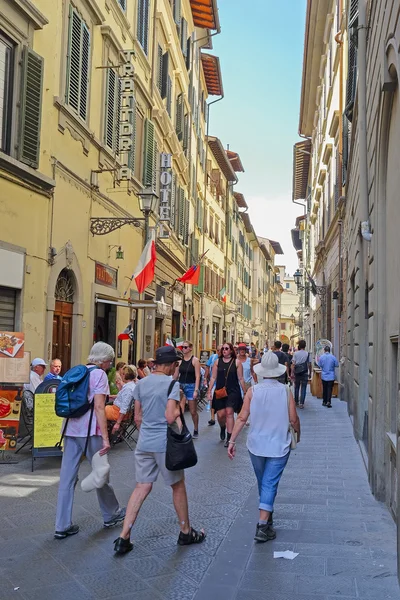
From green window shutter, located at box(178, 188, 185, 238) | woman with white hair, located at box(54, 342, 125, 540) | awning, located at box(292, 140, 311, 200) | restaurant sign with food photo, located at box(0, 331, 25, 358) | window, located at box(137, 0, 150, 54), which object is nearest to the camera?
woman with white hair, located at box(54, 342, 125, 540)

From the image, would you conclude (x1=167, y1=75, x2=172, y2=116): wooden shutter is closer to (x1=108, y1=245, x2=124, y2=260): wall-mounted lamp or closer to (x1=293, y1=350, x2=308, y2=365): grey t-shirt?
(x1=108, y1=245, x2=124, y2=260): wall-mounted lamp

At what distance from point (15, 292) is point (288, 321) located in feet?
356

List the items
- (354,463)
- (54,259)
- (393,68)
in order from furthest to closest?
(54,259)
(354,463)
(393,68)

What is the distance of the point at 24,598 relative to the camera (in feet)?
14.2

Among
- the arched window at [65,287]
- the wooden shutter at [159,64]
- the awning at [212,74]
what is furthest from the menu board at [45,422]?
the awning at [212,74]

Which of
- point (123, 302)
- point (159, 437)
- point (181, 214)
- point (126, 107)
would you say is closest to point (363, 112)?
point (159, 437)

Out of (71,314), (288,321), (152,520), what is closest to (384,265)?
(152,520)

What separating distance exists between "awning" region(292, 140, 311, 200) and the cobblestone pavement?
33.4 m

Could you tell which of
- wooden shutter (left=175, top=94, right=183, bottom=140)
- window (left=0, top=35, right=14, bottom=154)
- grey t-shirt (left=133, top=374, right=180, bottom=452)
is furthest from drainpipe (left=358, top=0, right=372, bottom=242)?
wooden shutter (left=175, top=94, right=183, bottom=140)

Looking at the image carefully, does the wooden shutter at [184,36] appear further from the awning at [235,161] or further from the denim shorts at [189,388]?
the awning at [235,161]

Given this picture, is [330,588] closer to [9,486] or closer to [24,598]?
[24,598]

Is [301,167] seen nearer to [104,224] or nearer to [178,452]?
[104,224]

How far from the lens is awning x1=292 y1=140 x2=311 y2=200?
40.1 meters

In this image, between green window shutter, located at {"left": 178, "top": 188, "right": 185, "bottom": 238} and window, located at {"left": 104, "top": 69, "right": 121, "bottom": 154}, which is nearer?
window, located at {"left": 104, "top": 69, "right": 121, "bottom": 154}
